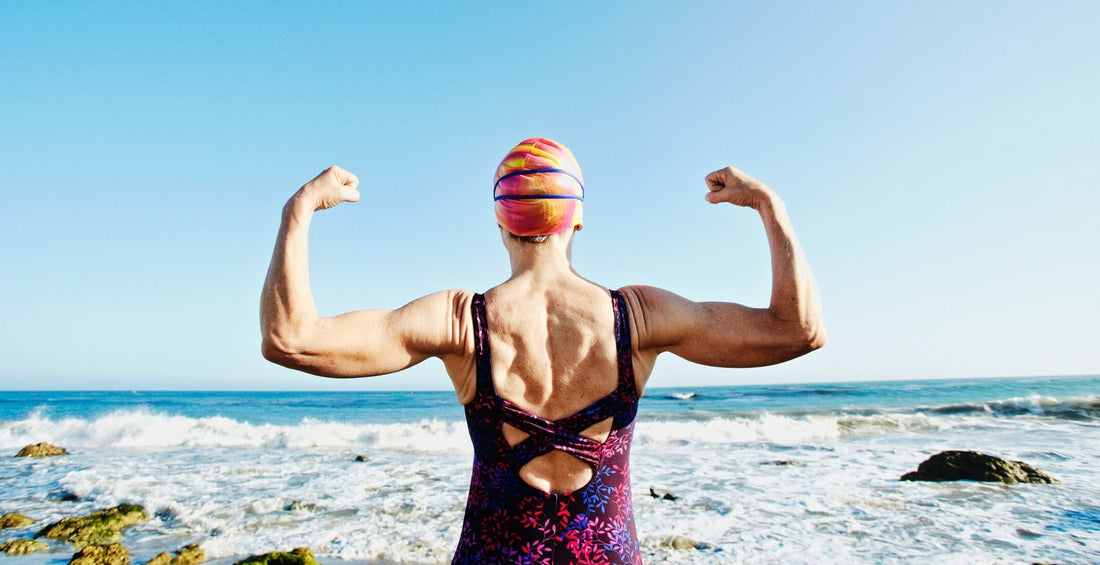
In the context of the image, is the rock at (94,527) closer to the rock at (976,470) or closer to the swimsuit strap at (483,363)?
the swimsuit strap at (483,363)

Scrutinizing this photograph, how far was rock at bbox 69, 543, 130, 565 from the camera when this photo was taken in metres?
5.53

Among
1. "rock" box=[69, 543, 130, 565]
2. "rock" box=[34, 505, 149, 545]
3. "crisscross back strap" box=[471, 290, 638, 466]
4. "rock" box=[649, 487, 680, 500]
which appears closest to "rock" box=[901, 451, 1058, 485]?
"rock" box=[649, 487, 680, 500]

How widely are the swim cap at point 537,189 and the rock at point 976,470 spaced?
9322 millimetres

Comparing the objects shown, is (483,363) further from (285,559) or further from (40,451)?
(40,451)

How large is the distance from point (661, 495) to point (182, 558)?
17.9 feet

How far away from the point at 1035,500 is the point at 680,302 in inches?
334

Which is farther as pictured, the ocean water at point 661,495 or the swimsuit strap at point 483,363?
the ocean water at point 661,495

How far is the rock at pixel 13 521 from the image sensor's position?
711 cm

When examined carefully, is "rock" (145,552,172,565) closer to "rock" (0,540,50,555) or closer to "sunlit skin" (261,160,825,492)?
"rock" (0,540,50,555)

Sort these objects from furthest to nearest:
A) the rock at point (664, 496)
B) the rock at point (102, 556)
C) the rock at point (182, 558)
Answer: the rock at point (664, 496)
the rock at point (182, 558)
the rock at point (102, 556)

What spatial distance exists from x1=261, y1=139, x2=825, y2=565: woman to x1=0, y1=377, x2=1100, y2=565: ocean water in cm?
461

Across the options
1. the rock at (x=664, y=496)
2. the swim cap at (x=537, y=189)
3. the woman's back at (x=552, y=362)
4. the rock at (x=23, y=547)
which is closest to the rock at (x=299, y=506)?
the rock at (x=23, y=547)

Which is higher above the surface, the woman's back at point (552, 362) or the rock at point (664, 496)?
the woman's back at point (552, 362)

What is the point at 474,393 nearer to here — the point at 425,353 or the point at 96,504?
the point at 425,353
